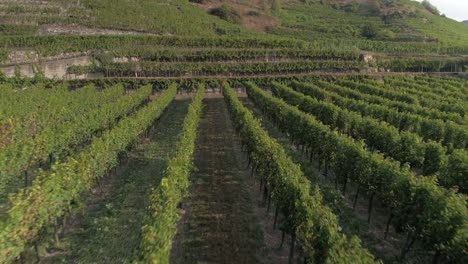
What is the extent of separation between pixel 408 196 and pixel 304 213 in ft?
15.7

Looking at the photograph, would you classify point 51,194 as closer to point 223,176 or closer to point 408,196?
point 223,176

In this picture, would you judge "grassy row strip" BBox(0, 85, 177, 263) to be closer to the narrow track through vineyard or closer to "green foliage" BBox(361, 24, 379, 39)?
the narrow track through vineyard

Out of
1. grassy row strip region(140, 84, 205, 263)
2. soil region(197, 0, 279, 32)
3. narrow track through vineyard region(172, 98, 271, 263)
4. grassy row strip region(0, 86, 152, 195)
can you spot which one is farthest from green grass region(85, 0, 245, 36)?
grassy row strip region(140, 84, 205, 263)

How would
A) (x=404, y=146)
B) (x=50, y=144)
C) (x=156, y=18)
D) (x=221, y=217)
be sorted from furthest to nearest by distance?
1. (x=156, y=18)
2. (x=404, y=146)
3. (x=50, y=144)
4. (x=221, y=217)

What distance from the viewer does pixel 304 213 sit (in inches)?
504

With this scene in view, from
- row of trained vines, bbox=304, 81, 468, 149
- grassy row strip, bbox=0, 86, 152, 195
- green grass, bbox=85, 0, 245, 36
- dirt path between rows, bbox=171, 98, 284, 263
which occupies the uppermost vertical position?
green grass, bbox=85, 0, 245, 36

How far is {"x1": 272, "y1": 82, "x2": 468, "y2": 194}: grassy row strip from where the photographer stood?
59.0 feet

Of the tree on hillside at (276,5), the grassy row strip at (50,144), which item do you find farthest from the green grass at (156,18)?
the grassy row strip at (50,144)

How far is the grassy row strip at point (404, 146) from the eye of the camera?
59.0ft

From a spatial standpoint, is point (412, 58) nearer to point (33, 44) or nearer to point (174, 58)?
point (174, 58)

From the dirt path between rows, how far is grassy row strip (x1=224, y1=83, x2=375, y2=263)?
5.90 feet

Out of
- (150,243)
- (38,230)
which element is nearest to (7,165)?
(38,230)

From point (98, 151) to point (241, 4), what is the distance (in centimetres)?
11608

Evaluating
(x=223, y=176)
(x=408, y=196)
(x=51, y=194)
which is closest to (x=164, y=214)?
(x=51, y=194)
